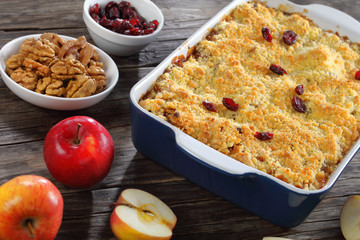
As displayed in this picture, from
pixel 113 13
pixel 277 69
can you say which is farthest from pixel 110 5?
pixel 277 69

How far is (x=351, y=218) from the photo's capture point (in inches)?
67.5

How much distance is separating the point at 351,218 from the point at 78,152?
100 cm

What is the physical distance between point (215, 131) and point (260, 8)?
86 cm

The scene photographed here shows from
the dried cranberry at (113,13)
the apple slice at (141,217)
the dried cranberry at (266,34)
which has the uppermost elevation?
the dried cranberry at (266,34)

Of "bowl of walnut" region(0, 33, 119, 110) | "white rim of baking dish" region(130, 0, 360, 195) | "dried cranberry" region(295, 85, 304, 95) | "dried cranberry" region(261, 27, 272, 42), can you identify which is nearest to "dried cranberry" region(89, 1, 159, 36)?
"bowl of walnut" region(0, 33, 119, 110)

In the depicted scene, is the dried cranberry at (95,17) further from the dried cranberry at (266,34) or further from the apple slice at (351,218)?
the apple slice at (351,218)

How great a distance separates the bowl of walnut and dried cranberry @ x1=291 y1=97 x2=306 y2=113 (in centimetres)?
74

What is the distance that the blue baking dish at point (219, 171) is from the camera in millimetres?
1492

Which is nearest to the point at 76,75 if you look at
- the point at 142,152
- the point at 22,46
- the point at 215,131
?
the point at 22,46

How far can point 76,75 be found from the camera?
192cm

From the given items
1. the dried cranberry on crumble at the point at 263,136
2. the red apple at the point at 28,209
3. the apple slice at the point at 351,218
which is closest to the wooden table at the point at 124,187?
the apple slice at the point at 351,218

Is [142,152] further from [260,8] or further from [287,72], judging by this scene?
[260,8]

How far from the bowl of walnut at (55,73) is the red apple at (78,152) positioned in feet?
0.80

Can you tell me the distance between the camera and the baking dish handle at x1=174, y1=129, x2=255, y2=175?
1.50 m
